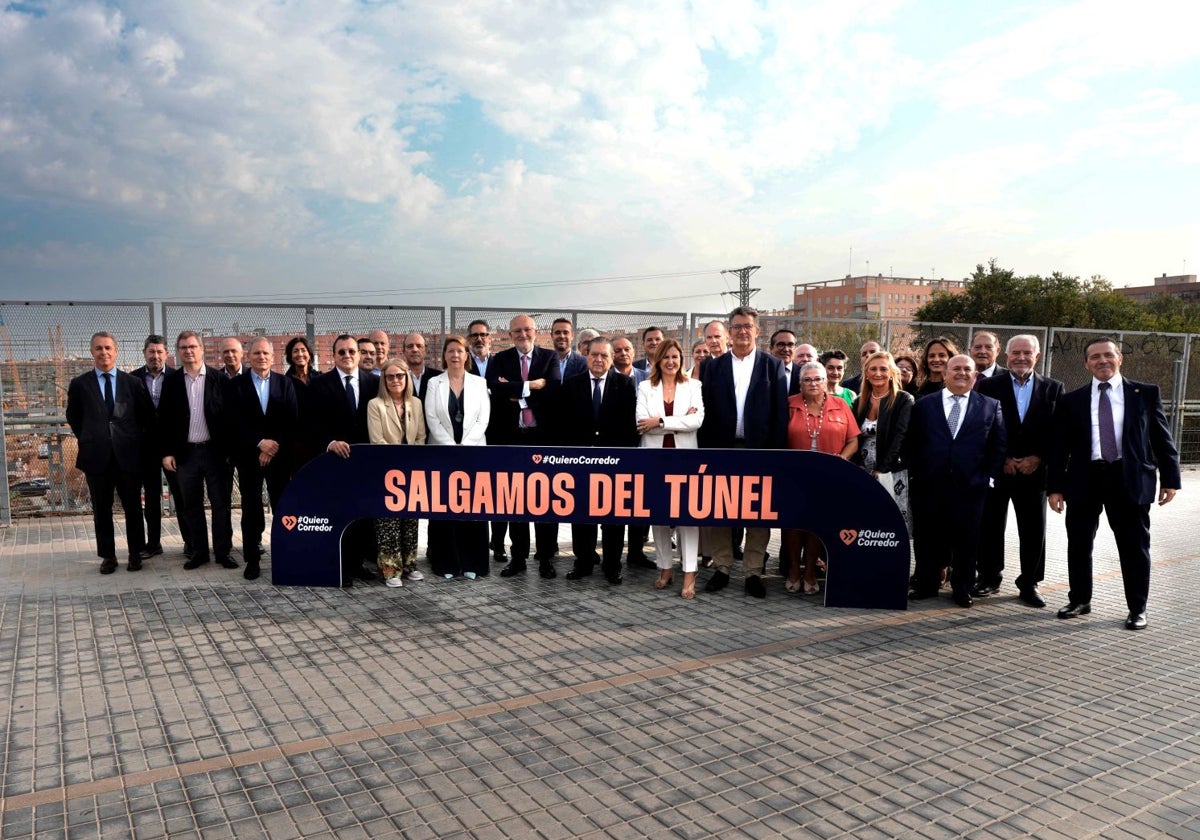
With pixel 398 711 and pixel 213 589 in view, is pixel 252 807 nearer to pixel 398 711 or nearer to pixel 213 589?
pixel 398 711

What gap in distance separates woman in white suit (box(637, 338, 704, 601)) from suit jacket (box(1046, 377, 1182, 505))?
2.78 m

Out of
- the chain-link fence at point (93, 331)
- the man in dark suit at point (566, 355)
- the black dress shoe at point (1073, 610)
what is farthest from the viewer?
the chain-link fence at point (93, 331)

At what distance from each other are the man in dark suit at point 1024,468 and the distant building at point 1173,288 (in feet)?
454

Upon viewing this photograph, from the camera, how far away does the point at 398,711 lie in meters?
4.05

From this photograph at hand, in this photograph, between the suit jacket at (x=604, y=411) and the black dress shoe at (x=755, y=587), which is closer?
the black dress shoe at (x=755, y=587)

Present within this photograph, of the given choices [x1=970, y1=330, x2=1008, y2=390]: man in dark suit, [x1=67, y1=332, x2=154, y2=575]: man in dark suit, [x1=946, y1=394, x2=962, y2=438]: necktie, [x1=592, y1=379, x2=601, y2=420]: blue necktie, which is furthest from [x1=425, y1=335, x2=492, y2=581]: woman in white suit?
[x1=970, y1=330, x2=1008, y2=390]: man in dark suit

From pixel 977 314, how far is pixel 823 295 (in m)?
105

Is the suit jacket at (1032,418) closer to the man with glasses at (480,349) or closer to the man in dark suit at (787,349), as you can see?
the man in dark suit at (787,349)

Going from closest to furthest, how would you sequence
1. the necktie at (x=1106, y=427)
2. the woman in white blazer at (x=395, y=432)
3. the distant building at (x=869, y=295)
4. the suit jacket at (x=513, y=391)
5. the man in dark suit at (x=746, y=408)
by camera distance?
1. the necktie at (x=1106, y=427)
2. the man in dark suit at (x=746, y=408)
3. the woman in white blazer at (x=395, y=432)
4. the suit jacket at (x=513, y=391)
5. the distant building at (x=869, y=295)

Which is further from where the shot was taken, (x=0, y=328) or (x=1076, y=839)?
(x=0, y=328)

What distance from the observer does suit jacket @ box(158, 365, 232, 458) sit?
22.4 ft

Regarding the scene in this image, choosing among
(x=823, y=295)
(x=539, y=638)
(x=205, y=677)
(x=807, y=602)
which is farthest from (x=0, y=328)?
(x=823, y=295)

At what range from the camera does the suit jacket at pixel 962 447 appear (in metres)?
5.92

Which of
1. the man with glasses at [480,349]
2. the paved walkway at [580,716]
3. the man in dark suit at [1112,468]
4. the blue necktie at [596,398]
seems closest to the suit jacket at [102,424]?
the paved walkway at [580,716]
